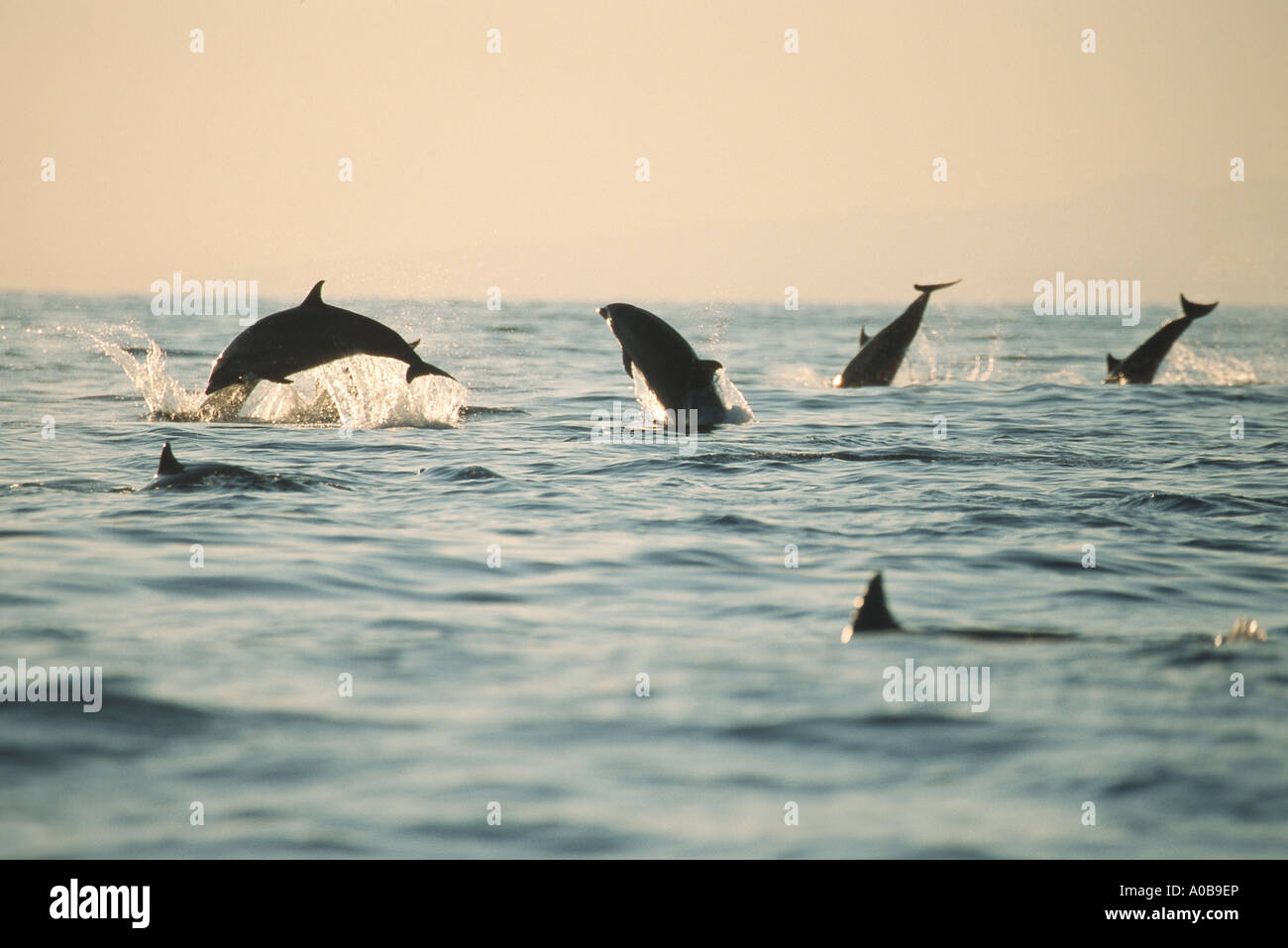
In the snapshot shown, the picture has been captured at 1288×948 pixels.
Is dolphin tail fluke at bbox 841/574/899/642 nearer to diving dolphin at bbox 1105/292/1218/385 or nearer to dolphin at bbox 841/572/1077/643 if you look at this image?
dolphin at bbox 841/572/1077/643

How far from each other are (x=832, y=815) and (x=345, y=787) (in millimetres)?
1839

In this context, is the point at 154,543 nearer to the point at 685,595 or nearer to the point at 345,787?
the point at 685,595

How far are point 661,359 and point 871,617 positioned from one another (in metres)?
9.61

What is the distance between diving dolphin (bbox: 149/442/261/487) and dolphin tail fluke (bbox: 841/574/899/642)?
6619 mm

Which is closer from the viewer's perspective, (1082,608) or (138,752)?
(138,752)

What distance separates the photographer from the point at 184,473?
1209 centimetres

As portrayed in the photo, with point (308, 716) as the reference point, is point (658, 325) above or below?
above

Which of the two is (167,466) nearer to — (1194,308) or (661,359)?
(661,359)

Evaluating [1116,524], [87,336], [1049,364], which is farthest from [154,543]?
[87,336]

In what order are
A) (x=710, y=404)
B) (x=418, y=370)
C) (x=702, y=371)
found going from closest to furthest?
(x=702, y=371)
(x=418, y=370)
(x=710, y=404)

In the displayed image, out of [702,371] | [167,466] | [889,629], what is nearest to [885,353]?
[702,371]

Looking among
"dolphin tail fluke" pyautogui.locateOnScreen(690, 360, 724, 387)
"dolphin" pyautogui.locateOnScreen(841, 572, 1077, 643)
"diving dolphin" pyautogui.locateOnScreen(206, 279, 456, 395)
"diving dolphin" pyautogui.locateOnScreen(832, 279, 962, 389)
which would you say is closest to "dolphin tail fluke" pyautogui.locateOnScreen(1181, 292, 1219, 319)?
"diving dolphin" pyautogui.locateOnScreen(832, 279, 962, 389)

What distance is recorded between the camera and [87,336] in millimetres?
43469

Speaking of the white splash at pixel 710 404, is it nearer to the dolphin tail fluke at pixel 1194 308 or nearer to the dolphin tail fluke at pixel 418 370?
the dolphin tail fluke at pixel 418 370
